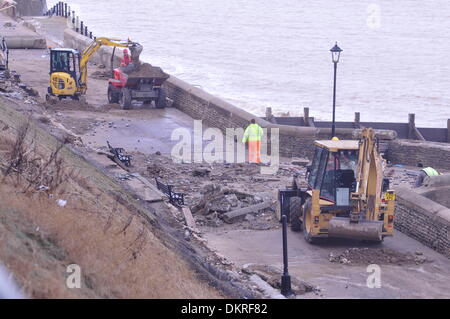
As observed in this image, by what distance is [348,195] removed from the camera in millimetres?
16266

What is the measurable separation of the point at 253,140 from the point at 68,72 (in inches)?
403

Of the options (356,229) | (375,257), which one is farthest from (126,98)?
(375,257)

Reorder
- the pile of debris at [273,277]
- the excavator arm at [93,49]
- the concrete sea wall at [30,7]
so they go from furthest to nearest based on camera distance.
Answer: the concrete sea wall at [30,7] < the excavator arm at [93,49] < the pile of debris at [273,277]

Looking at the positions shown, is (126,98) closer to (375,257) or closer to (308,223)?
(308,223)

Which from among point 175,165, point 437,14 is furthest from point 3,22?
point 437,14

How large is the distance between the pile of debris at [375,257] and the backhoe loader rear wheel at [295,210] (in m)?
1.58

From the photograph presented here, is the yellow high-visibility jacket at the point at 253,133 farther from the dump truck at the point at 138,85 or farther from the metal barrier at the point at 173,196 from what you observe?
the dump truck at the point at 138,85

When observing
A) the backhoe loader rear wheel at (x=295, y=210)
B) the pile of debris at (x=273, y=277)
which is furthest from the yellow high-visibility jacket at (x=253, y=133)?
the pile of debris at (x=273, y=277)

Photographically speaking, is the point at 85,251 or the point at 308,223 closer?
the point at 85,251

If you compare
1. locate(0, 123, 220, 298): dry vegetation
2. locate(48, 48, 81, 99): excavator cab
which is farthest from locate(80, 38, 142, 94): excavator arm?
locate(0, 123, 220, 298): dry vegetation

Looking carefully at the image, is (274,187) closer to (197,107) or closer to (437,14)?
(197,107)

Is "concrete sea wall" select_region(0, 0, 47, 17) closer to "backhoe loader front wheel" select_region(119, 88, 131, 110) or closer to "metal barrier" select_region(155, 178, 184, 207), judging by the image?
"backhoe loader front wheel" select_region(119, 88, 131, 110)

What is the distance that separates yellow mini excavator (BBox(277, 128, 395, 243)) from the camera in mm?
15672

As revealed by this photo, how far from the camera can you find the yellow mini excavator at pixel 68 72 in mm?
31797
